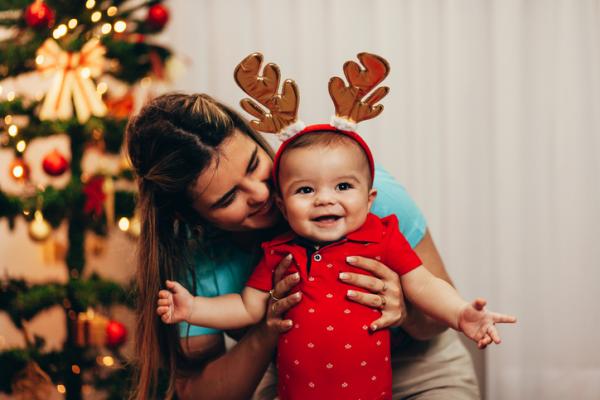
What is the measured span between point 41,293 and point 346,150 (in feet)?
4.86

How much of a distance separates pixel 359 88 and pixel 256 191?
0.98 ft

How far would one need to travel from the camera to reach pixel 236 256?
65.1 inches

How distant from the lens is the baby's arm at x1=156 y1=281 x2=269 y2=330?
136 cm

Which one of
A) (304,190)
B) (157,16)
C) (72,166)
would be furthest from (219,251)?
(157,16)

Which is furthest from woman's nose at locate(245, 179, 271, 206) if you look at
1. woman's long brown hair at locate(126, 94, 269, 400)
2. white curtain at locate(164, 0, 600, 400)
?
white curtain at locate(164, 0, 600, 400)

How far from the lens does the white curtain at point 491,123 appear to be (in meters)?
2.68

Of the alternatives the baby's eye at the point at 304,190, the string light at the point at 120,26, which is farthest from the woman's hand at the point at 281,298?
the string light at the point at 120,26

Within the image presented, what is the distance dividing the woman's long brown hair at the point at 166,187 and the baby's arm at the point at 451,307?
467 mm

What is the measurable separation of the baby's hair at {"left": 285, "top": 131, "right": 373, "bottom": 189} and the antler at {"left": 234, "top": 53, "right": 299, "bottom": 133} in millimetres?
45

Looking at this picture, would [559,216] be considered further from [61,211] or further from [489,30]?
[61,211]

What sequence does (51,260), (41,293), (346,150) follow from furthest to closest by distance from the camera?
(51,260), (41,293), (346,150)

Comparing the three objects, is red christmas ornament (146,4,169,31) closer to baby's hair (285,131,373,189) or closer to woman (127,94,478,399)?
woman (127,94,478,399)

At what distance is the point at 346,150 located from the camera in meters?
1.30

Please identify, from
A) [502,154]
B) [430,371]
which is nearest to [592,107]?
[502,154]
